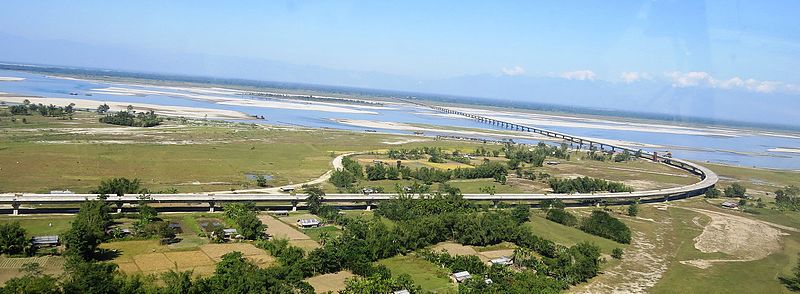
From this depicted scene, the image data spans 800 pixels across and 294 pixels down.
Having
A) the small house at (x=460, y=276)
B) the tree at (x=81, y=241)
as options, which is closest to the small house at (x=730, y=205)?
the small house at (x=460, y=276)

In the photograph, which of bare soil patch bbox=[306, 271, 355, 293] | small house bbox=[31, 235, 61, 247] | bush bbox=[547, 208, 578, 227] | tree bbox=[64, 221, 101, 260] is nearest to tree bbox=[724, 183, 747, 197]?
bush bbox=[547, 208, 578, 227]

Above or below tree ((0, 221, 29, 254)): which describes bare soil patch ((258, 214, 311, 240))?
below

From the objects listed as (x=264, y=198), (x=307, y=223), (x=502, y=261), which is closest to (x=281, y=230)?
(x=307, y=223)

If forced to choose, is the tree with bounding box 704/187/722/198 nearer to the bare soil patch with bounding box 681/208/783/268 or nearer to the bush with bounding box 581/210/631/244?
the bare soil patch with bounding box 681/208/783/268

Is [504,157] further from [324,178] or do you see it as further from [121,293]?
[121,293]

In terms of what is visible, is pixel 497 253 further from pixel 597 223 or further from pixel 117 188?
pixel 117 188

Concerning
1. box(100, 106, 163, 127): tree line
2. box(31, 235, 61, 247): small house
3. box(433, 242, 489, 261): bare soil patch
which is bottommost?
box(100, 106, 163, 127): tree line

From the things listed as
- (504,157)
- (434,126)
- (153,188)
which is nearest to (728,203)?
(504,157)
